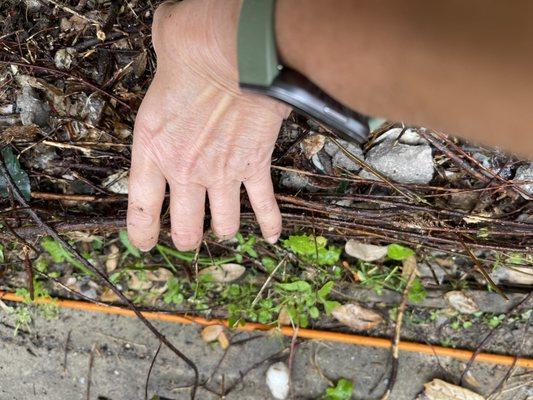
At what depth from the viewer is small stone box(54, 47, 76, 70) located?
176cm

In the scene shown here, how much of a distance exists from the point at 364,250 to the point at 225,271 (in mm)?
478

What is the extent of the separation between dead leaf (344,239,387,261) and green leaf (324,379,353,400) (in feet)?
1.44

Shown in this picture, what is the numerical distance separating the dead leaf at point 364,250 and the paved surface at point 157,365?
1.10 ft

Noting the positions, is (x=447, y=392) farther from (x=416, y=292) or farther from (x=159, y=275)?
(x=159, y=275)

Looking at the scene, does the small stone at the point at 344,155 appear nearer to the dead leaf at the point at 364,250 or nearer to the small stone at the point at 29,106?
the dead leaf at the point at 364,250

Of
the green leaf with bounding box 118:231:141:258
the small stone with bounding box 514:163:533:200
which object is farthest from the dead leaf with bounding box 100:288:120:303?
the small stone with bounding box 514:163:533:200

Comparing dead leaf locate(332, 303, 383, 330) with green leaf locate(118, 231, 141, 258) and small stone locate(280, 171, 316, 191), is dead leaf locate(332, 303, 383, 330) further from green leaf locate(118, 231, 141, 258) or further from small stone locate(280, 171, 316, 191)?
green leaf locate(118, 231, 141, 258)

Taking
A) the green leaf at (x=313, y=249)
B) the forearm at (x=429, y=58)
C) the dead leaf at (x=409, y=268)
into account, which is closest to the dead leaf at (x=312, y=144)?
the green leaf at (x=313, y=249)

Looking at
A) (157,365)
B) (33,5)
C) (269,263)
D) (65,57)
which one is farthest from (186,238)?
(33,5)

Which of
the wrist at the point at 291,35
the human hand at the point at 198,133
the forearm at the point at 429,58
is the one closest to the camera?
the forearm at the point at 429,58

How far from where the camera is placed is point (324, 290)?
1851 millimetres

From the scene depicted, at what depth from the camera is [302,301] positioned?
189 cm

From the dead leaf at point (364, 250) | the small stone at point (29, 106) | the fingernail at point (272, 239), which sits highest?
the small stone at point (29, 106)

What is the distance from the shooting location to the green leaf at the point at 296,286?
1.86m
